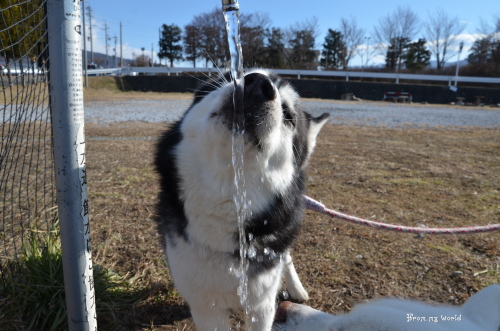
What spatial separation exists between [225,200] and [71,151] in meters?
0.81

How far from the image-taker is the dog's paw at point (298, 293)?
2.66m

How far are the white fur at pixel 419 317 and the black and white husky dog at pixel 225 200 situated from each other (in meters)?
0.69

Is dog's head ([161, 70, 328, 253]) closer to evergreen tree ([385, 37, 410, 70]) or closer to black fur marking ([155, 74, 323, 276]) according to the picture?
black fur marking ([155, 74, 323, 276])

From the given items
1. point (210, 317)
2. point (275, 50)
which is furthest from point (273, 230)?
point (275, 50)

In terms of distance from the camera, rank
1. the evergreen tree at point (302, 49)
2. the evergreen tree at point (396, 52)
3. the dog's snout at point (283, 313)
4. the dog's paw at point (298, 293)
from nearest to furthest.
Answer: the dog's snout at point (283, 313), the dog's paw at point (298, 293), the evergreen tree at point (302, 49), the evergreen tree at point (396, 52)

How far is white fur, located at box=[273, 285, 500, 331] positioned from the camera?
3.15ft

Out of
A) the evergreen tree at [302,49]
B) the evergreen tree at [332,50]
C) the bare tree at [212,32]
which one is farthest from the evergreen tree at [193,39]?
the evergreen tree at [332,50]

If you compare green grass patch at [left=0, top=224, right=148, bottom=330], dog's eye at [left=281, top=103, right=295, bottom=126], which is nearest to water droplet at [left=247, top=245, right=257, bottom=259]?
dog's eye at [left=281, top=103, right=295, bottom=126]

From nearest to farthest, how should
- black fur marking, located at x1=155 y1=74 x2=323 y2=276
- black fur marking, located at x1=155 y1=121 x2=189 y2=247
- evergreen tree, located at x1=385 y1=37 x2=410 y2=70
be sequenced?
1. black fur marking, located at x1=155 y1=74 x2=323 y2=276
2. black fur marking, located at x1=155 y1=121 x2=189 y2=247
3. evergreen tree, located at x1=385 y1=37 x2=410 y2=70

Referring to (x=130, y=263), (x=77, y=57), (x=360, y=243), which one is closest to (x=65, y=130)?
(x=77, y=57)

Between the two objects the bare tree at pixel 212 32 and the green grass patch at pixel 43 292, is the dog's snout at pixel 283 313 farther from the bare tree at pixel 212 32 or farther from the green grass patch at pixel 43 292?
the bare tree at pixel 212 32

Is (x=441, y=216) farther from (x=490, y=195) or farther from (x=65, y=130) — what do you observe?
(x=65, y=130)

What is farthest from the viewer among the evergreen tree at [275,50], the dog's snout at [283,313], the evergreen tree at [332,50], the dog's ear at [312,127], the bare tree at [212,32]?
the evergreen tree at [332,50]

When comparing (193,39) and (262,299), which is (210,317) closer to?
(262,299)
